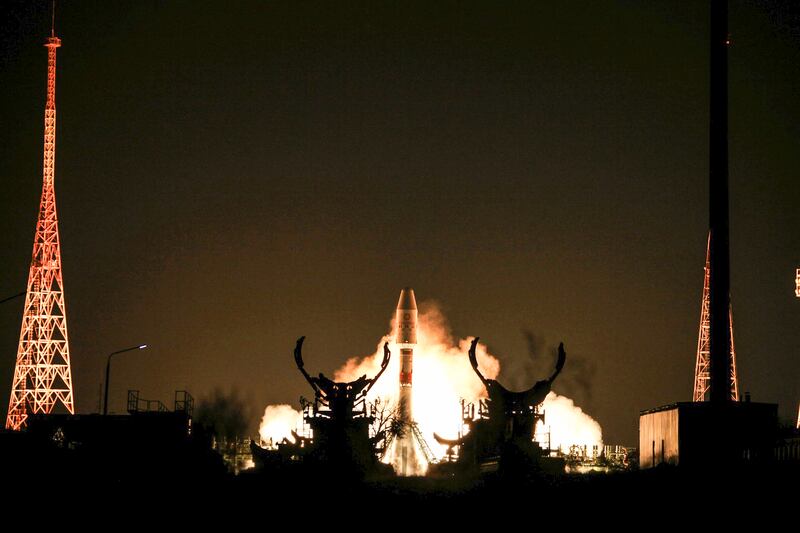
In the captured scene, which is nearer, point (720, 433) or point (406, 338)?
point (720, 433)

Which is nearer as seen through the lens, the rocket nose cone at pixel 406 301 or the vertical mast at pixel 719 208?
the vertical mast at pixel 719 208

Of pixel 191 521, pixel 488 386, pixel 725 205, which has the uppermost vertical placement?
pixel 725 205

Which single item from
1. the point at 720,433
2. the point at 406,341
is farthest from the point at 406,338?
the point at 720,433

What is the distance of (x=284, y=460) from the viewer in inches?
3209

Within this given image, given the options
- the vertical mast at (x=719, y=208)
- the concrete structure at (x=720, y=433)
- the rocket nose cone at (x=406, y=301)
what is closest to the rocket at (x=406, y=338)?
the rocket nose cone at (x=406, y=301)

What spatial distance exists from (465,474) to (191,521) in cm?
2898

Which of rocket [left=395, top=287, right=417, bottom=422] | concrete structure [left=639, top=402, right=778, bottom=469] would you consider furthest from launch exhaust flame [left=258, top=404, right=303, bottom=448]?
concrete structure [left=639, top=402, right=778, bottom=469]

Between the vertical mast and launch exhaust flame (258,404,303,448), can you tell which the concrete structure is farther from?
launch exhaust flame (258,404,303,448)

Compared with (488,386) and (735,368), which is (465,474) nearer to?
(488,386)

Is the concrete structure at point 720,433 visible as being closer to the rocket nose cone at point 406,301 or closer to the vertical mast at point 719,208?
the vertical mast at point 719,208

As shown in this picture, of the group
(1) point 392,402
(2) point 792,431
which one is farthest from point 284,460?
(1) point 392,402

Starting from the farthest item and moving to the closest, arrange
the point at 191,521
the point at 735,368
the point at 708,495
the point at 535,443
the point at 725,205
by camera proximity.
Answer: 1. the point at 735,368
2. the point at 535,443
3. the point at 725,205
4. the point at 708,495
5. the point at 191,521

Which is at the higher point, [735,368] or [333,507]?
[735,368]

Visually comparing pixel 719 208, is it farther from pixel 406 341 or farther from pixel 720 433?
pixel 406 341
